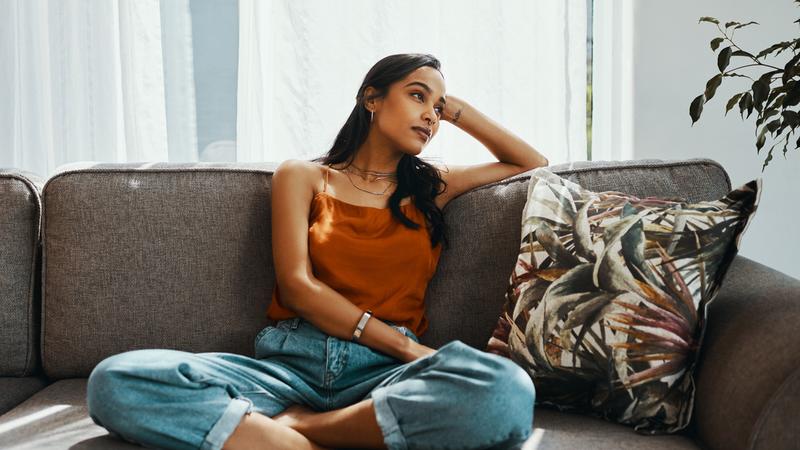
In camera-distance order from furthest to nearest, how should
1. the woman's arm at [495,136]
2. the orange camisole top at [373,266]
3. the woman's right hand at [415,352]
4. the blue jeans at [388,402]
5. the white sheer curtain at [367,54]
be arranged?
the white sheer curtain at [367,54]
the woman's arm at [495,136]
the orange camisole top at [373,266]
the woman's right hand at [415,352]
the blue jeans at [388,402]

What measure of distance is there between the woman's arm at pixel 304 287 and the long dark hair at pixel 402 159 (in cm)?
19

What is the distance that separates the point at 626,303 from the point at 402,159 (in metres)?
0.68

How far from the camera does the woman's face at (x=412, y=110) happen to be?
1.74m

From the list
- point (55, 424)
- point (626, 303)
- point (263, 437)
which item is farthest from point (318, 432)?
point (626, 303)

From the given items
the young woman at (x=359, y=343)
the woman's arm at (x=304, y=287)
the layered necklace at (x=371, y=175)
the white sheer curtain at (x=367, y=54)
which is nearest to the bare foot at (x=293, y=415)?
the young woman at (x=359, y=343)

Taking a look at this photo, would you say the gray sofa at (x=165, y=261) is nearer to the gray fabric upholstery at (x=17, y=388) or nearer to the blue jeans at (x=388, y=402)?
the gray fabric upholstery at (x=17, y=388)

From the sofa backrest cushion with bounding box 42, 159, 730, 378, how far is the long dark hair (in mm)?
70

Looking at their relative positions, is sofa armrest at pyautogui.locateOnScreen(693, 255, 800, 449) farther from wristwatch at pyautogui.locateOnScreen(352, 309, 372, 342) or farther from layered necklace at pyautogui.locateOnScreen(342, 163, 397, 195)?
layered necklace at pyautogui.locateOnScreen(342, 163, 397, 195)

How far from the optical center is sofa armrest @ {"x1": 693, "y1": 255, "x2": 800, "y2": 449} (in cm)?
110

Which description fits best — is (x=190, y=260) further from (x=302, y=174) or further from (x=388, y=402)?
(x=388, y=402)

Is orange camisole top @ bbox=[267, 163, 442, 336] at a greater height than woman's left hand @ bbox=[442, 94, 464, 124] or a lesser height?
lesser

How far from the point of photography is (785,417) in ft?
3.59

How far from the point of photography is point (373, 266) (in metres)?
1.64

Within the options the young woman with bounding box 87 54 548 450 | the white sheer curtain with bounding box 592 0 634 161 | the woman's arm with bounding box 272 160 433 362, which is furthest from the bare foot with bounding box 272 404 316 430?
the white sheer curtain with bounding box 592 0 634 161
